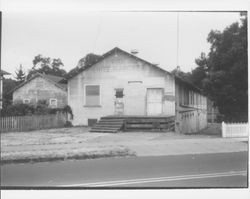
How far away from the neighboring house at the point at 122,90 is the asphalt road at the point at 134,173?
37.4 feet

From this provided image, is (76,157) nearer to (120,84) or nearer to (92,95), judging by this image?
(120,84)

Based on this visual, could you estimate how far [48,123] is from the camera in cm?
2206

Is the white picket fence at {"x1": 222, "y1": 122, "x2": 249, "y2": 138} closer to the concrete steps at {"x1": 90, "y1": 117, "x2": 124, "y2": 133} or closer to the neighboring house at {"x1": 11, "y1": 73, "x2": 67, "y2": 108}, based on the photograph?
the concrete steps at {"x1": 90, "y1": 117, "x2": 124, "y2": 133}

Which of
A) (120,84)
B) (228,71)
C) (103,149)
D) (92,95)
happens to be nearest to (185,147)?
(103,149)

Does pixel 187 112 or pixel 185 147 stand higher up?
pixel 187 112

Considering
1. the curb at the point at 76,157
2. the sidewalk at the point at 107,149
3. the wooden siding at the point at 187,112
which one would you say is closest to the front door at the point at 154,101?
the wooden siding at the point at 187,112

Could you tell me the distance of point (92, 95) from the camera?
22984 millimetres

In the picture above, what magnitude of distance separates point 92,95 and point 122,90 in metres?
2.24

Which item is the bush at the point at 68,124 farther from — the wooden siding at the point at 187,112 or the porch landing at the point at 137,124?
the wooden siding at the point at 187,112

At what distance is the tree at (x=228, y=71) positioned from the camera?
1953 cm

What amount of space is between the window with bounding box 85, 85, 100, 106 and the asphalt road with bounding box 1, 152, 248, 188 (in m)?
12.8

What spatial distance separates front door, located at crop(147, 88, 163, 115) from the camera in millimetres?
21891

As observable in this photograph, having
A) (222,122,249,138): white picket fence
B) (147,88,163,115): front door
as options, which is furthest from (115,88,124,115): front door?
(222,122,249,138): white picket fence
